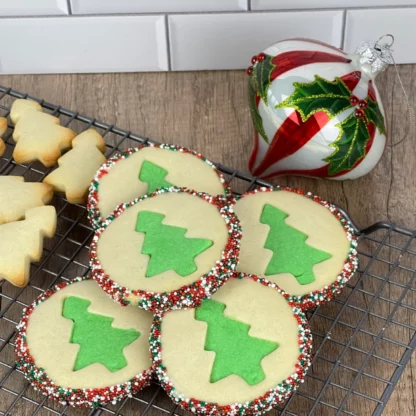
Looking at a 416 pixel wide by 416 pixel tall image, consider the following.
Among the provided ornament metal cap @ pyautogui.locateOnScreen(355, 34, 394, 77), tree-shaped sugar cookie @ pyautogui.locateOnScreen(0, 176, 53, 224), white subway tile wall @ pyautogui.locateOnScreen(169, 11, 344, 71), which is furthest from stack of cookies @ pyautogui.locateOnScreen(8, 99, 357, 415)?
white subway tile wall @ pyautogui.locateOnScreen(169, 11, 344, 71)

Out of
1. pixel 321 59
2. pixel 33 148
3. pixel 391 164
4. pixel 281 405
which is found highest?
pixel 321 59

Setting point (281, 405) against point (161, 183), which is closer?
point (281, 405)

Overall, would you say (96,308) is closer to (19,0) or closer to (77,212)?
(77,212)

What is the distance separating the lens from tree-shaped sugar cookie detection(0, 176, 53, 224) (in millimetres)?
1189

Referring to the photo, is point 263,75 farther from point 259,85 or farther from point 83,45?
point 83,45

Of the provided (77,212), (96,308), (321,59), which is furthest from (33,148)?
(321,59)

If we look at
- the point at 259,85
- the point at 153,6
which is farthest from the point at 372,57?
the point at 153,6

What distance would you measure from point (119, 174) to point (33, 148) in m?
0.17

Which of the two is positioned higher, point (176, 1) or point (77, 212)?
point (176, 1)

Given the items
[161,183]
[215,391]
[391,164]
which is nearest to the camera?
[215,391]

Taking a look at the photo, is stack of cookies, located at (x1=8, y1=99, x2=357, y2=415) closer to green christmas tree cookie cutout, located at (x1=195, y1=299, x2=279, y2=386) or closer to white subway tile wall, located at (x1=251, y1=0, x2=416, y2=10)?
green christmas tree cookie cutout, located at (x1=195, y1=299, x2=279, y2=386)

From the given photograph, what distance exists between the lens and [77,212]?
1.29m

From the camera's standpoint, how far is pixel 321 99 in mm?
1189

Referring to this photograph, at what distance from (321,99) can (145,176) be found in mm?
289
